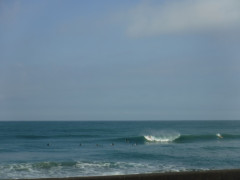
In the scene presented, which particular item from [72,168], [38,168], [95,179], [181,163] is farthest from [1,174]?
[95,179]

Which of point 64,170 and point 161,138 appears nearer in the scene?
point 64,170

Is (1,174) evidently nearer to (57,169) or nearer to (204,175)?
(57,169)

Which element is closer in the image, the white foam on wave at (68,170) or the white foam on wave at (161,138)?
the white foam on wave at (68,170)

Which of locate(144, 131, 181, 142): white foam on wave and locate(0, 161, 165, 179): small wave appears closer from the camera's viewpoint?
Result: locate(0, 161, 165, 179): small wave

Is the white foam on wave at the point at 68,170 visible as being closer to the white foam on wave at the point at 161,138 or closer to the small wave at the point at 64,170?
the small wave at the point at 64,170

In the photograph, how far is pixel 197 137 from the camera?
47625mm

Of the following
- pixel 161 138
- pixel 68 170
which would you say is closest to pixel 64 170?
pixel 68 170

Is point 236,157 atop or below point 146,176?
below

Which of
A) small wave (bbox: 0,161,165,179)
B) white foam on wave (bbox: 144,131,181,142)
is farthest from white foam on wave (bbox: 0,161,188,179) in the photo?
white foam on wave (bbox: 144,131,181,142)

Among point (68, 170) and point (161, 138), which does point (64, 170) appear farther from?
point (161, 138)

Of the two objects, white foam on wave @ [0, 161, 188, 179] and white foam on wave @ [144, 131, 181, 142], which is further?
white foam on wave @ [144, 131, 181, 142]

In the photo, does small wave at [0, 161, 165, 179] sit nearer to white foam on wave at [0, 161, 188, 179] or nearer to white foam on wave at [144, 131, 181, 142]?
white foam on wave at [0, 161, 188, 179]

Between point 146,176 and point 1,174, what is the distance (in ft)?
43.3

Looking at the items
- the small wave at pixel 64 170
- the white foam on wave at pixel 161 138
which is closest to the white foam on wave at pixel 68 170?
Result: the small wave at pixel 64 170
